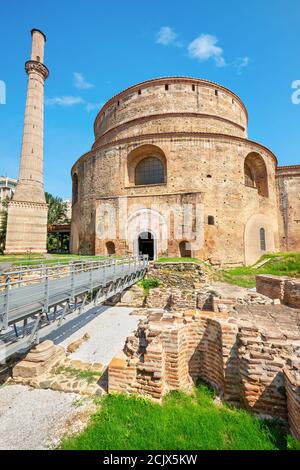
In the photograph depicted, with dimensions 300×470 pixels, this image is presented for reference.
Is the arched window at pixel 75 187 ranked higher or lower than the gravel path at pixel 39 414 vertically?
higher

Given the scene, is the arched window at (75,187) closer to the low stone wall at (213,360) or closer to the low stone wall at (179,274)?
the low stone wall at (179,274)

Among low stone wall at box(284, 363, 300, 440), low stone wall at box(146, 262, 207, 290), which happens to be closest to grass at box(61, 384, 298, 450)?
low stone wall at box(284, 363, 300, 440)

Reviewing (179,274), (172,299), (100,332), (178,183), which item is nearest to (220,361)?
(100,332)

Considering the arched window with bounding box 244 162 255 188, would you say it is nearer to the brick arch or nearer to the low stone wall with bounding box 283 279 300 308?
the brick arch

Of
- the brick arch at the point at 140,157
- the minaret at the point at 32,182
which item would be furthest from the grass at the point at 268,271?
the minaret at the point at 32,182

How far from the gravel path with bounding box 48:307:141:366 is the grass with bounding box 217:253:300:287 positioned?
6571 mm

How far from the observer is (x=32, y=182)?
20.3 metres

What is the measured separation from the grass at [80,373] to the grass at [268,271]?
990 centimetres

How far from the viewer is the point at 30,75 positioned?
21469mm

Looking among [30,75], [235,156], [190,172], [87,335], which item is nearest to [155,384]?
[87,335]

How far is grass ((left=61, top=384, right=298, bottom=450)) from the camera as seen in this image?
3051mm

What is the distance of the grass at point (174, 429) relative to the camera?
305cm

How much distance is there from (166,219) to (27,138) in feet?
50.1
